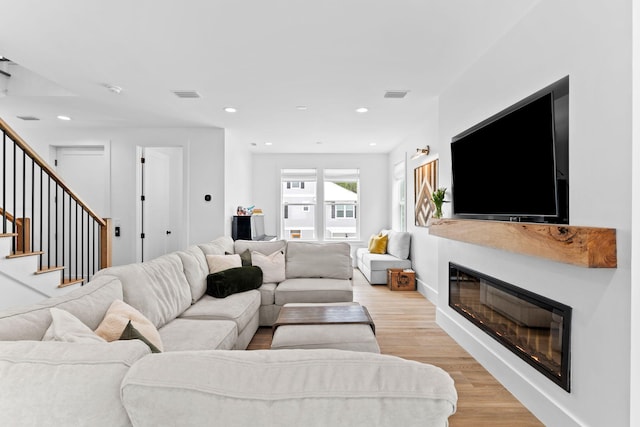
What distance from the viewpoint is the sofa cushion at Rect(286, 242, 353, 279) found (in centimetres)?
409

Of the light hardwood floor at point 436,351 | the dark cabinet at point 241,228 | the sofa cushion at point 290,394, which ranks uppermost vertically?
the dark cabinet at point 241,228

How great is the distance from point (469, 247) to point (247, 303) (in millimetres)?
2096

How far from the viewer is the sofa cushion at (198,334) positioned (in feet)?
6.78

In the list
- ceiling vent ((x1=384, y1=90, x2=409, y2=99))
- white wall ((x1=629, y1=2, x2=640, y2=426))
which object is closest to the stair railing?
ceiling vent ((x1=384, y1=90, x2=409, y2=99))

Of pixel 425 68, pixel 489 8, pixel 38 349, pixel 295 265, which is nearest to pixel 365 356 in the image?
pixel 38 349

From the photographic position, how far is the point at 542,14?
2.05 metres

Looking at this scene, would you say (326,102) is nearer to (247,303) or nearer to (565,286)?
(247,303)

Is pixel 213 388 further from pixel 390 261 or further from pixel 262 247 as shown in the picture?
pixel 390 261

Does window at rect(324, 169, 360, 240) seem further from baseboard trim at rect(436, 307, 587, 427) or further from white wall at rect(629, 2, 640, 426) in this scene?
white wall at rect(629, 2, 640, 426)

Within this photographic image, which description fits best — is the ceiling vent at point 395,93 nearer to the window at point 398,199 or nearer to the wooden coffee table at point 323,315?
the wooden coffee table at point 323,315

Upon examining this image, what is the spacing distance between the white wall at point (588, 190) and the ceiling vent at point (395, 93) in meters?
1.24

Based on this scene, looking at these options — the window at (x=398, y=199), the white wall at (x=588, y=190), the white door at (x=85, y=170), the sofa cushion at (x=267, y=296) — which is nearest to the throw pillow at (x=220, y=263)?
the sofa cushion at (x=267, y=296)

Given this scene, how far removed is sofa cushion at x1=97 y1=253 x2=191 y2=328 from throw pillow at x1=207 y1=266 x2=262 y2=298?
0.29 metres

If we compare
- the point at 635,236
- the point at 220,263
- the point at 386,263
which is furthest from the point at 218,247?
the point at 635,236
